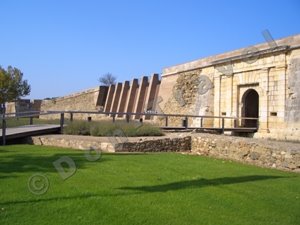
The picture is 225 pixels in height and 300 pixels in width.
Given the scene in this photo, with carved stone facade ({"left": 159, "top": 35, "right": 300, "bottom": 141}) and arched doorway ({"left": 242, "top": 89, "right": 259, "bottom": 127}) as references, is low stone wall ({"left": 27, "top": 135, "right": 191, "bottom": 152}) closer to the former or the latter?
carved stone facade ({"left": 159, "top": 35, "right": 300, "bottom": 141})

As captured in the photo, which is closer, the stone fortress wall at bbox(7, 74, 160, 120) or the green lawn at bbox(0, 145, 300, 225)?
the green lawn at bbox(0, 145, 300, 225)

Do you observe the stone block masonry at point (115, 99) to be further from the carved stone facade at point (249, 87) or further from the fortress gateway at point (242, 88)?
the carved stone facade at point (249, 87)

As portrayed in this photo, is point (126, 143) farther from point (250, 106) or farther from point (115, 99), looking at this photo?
point (115, 99)

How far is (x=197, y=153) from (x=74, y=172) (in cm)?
541

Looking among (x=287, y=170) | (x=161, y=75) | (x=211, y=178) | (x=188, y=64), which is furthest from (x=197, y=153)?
(x=161, y=75)

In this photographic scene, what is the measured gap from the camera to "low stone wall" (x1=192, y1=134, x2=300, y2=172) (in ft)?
26.9

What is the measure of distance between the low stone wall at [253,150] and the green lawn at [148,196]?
1.68 feet

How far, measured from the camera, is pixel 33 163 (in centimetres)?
763

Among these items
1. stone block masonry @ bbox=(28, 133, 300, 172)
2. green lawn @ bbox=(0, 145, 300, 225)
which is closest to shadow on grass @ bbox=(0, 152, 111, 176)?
green lawn @ bbox=(0, 145, 300, 225)

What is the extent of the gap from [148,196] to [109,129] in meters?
8.36

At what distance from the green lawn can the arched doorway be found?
11.3 metres

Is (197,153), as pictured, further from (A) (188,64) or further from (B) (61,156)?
(A) (188,64)

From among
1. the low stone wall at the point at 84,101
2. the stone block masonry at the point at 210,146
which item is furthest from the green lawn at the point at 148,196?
the low stone wall at the point at 84,101

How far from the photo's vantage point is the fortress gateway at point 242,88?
51.7 feet
